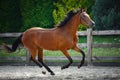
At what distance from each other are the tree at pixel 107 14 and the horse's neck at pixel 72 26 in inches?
316

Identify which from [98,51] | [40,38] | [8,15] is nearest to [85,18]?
[40,38]

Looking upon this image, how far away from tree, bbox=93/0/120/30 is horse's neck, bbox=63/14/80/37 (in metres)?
8.02

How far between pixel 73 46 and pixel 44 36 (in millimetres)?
1081

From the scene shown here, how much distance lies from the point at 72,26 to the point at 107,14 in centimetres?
894

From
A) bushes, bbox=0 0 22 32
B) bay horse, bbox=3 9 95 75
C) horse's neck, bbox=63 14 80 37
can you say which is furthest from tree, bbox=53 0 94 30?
horse's neck, bbox=63 14 80 37

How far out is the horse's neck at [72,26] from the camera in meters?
11.5

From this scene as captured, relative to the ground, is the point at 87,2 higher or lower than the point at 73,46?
lower

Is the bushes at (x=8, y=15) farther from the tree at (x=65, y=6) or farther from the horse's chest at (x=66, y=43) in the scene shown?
the horse's chest at (x=66, y=43)

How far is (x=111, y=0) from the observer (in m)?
20.3

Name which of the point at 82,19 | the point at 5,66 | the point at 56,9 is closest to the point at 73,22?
the point at 82,19

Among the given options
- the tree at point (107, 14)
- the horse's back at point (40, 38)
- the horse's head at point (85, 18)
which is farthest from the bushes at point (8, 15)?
the horse's head at point (85, 18)

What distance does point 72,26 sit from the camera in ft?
38.0

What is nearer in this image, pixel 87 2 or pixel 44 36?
pixel 44 36

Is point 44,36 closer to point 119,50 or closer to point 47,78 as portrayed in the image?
point 47,78
